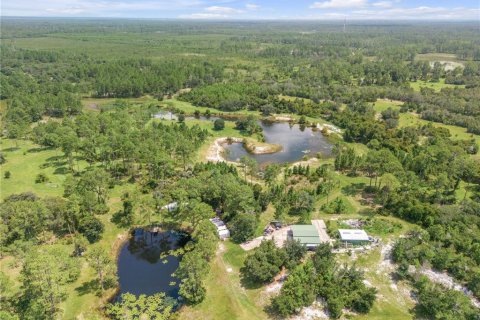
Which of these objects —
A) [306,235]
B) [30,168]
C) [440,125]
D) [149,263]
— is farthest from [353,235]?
[440,125]

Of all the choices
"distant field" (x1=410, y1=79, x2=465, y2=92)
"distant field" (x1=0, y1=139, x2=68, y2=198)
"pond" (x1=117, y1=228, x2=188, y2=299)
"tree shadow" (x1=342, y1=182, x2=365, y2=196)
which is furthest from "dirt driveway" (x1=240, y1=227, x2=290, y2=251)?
"distant field" (x1=410, y1=79, x2=465, y2=92)

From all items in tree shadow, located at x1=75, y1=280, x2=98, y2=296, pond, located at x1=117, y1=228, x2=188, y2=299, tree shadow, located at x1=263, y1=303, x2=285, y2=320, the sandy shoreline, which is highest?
the sandy shoreline

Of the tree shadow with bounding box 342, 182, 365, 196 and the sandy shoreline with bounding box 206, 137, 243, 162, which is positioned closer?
the tree shadow with bounding box 342, 182, 365, 196

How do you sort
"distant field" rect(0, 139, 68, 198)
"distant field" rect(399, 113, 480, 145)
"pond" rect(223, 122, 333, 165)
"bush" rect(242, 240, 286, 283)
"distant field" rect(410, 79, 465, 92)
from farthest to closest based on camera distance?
"distant field" rect(410, 79, 465, 92) < "distant field" rect(399, 113, 480, 145) < "pond" rect(223, 122, 333, 165) < "distant field" rect(0, 139, 68, 198) < "bush" rect(242, 240, 286, 283)

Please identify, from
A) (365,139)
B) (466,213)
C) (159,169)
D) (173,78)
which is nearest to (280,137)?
(365,139)

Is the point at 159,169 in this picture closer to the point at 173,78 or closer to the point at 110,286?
the point at 110,286

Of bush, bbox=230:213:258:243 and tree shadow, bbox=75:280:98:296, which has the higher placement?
bush, bbox=230:213:258:243

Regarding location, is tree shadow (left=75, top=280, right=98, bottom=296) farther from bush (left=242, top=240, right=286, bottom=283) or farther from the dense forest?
bush (left=242, top=240, right=286, bottom=283)

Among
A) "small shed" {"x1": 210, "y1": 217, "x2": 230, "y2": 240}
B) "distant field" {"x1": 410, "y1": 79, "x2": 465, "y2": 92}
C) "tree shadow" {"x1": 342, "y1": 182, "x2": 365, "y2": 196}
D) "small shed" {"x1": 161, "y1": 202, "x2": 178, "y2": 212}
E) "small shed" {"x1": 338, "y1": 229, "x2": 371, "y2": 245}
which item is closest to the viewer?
"small shed" {"x1": 338, "y1": 229, "x2": 371, "y2": 245}
